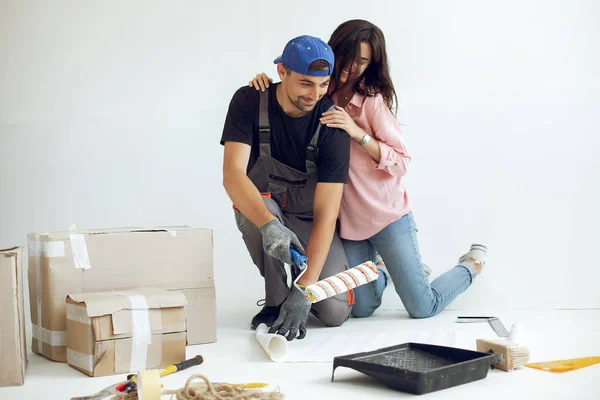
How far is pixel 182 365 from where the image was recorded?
194 centimetres

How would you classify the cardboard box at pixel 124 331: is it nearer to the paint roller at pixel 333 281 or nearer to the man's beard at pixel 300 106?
the paint roller at pixel 333 281

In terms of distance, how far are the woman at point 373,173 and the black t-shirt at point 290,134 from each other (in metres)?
0.05

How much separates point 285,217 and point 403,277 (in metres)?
0.51

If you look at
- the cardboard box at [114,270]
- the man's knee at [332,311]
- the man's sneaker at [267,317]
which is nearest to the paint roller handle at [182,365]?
the cardboard box at [114,270]

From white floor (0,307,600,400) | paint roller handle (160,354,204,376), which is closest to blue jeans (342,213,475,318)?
white floor (0,307,600,400)

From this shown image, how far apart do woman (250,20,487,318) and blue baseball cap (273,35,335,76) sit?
214 millimetres

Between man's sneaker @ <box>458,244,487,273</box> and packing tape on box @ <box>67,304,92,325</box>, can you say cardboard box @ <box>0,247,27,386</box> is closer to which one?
packing tape on box @ <box>67,304,92,325</box>

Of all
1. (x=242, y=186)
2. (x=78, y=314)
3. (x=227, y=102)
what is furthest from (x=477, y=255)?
(x=78, y=314)

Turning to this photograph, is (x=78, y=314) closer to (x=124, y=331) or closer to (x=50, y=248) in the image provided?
(x=124, y=331)

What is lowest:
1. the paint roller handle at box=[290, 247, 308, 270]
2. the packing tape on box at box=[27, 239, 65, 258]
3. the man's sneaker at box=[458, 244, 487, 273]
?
the man's sneaker at box=[458, 244, 487, 273]

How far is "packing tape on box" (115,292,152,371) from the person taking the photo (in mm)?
1928

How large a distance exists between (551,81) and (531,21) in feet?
1.05

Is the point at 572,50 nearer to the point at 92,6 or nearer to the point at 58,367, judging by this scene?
the point at 92,6

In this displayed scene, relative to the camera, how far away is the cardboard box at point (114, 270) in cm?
211
